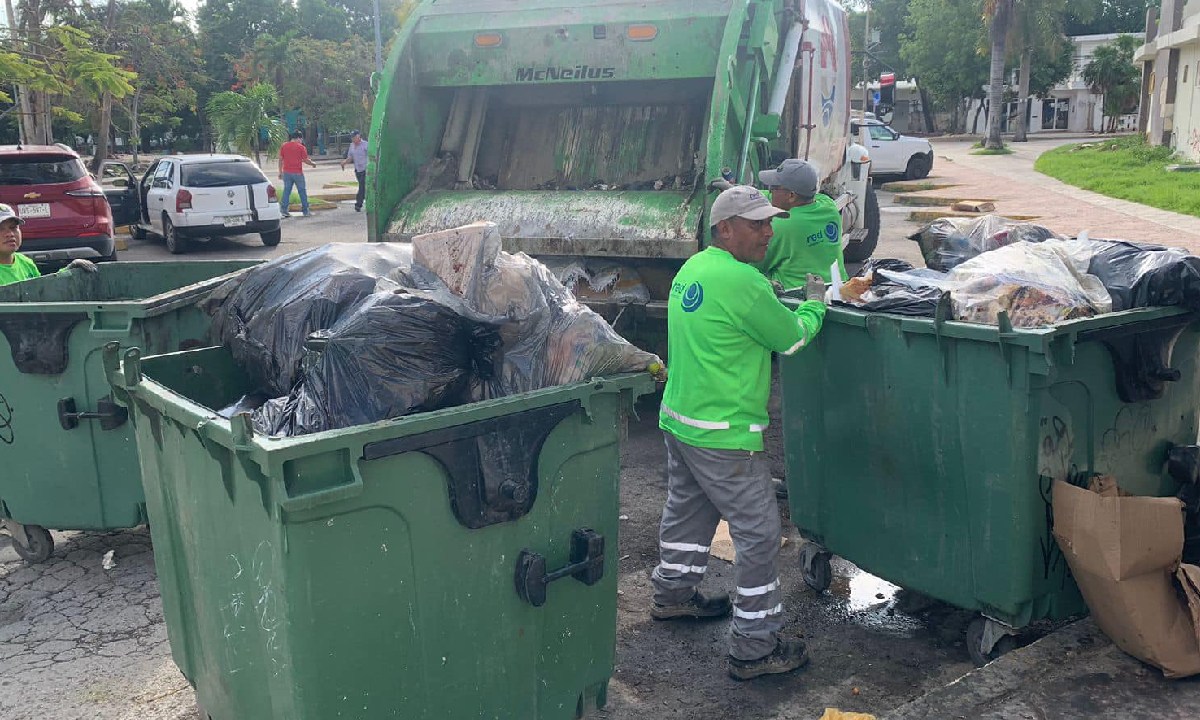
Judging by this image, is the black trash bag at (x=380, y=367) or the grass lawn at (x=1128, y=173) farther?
the grass lawn at (x=1128, y=173)

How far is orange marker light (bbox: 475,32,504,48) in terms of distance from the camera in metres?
6.38

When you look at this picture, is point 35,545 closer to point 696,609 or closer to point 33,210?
point 696,609

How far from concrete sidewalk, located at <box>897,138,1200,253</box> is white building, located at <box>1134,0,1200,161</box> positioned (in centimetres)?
309

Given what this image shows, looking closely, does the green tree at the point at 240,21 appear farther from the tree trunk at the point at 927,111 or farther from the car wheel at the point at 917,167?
the car wheel at the point at 917,167

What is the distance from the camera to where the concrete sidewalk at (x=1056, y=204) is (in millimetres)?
12594

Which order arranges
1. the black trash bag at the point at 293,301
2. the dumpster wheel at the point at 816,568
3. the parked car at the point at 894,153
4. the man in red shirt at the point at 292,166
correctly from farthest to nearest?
the parked car at the point at 894,153 → the man in red shirt at the point at 292,166 → the dumpster wheel at the point at 816,568 → the black trash bag at the point at 293,301

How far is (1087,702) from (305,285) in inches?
101

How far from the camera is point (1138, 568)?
3.10 metres

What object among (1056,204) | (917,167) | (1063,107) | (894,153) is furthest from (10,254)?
(1063,107)

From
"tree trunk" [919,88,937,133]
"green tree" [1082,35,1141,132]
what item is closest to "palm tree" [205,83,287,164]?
"green tree" [1082,35,1141,132]

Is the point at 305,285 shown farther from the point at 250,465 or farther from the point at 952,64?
the point at 952,64

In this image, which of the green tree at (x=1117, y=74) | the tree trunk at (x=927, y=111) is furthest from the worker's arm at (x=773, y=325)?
the tree trunk at (x=927, y=111)

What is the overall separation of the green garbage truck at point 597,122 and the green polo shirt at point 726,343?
92.7 inches

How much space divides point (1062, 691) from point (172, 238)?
1344cm
